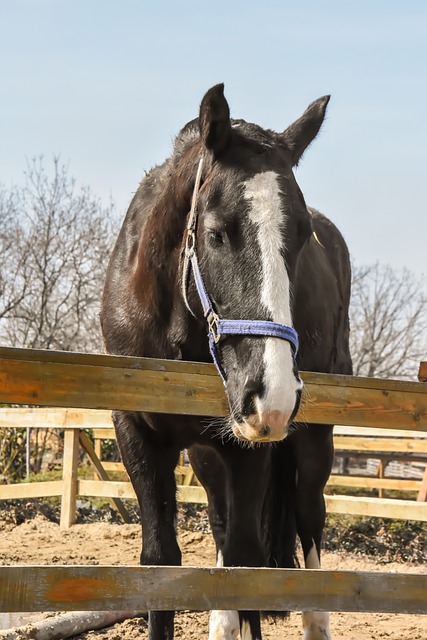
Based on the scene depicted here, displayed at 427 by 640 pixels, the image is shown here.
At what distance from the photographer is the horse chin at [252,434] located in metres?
3.06

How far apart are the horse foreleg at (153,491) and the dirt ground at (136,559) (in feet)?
3.90

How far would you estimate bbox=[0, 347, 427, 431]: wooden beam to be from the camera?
120 inches

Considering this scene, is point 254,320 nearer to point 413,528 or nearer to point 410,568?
point 410,568

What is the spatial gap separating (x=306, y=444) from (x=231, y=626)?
1279mm

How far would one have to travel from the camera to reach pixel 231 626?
5098mm

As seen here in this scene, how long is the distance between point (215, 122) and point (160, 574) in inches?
79.8

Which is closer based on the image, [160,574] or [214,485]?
[160,574]

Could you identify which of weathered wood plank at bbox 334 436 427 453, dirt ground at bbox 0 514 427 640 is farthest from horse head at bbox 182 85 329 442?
weathered wood plank at bbox 334 436 427 453

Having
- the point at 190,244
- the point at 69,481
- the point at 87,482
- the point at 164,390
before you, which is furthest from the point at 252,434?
the point at 87,482

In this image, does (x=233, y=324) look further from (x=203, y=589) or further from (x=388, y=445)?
(x=388, y=445)

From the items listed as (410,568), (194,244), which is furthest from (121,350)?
(410,568)

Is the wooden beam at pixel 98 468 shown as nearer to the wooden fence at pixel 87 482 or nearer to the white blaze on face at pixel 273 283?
the wooden fence at pixel 87 482

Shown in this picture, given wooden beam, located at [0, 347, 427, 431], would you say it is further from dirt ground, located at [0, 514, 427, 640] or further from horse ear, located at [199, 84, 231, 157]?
dirt ground, located at [0, 514, 427, 640]

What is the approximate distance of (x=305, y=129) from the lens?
4.29 meters
